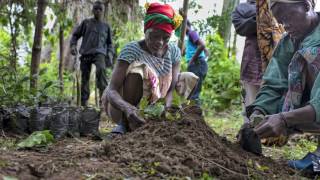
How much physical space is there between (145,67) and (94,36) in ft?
11.7

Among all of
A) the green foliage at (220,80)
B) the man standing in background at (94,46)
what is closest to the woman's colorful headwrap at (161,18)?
the man standing in background at (94,46)

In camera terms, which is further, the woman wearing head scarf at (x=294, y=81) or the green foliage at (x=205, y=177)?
the woman wearing head scarf at (x=294, y=81)

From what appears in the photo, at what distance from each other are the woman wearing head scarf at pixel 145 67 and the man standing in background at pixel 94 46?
3.19 m

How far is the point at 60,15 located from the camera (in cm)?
554

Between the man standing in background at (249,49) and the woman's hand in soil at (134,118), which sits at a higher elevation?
the man standing in background at (249,49)

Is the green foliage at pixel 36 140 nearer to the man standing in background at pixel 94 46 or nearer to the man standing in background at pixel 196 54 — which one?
the man standing in background at pixel 94 46

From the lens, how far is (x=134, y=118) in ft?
10.7

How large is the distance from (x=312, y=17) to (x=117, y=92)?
57.8 inches

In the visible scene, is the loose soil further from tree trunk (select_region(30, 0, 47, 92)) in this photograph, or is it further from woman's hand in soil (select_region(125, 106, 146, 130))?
tree trunk (select_region(30, 0, 47, 92))

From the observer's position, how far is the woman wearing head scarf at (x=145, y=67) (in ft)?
11.8

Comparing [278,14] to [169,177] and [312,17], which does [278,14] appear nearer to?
[312,17]

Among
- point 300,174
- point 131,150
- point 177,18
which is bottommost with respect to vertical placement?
point 300,174

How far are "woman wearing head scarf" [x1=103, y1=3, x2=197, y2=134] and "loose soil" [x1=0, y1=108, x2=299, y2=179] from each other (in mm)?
701

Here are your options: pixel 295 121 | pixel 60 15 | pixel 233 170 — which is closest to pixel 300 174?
pixel 295 121
